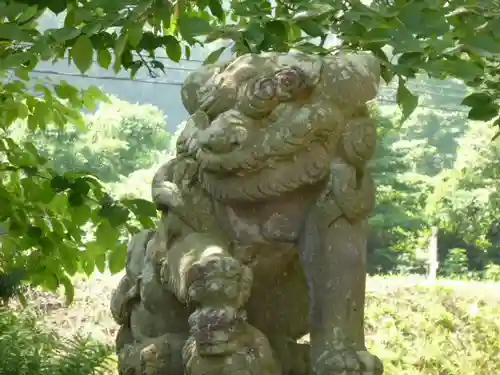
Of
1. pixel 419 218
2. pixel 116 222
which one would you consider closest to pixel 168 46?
pixel 116 222

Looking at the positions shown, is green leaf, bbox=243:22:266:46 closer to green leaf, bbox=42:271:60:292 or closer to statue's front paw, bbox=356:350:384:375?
statue's front paw, bbox=356:350:384:375

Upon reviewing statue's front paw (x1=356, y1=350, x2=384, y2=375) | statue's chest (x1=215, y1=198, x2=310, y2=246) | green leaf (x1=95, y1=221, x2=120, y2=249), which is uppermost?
statue's chest (x1=215, y1=198, x2=310, y2=246)

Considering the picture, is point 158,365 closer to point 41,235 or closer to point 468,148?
point 41,235

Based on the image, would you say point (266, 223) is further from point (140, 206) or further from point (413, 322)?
point (413, 322)

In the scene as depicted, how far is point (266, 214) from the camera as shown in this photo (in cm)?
120

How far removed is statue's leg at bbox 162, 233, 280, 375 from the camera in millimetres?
1086

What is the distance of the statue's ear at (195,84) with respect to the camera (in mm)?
1273

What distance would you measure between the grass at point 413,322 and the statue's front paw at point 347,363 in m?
1.93

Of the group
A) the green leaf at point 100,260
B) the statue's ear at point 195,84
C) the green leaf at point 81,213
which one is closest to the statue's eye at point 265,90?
the statue's ear at point 195,84

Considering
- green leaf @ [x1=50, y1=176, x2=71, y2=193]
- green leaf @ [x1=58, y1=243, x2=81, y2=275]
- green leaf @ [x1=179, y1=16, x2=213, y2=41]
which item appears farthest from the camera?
green leaf @ [x1=58, y1=243, x2=81, y2=275]

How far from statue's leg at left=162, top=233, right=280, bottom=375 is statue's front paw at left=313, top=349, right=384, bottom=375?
0.08 metres

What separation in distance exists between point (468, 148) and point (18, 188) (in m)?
2.97

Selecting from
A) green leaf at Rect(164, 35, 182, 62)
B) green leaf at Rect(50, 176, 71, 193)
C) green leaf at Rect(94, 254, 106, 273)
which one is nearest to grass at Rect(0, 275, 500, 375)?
green leaf at Rect(94, 254, 106, 273)

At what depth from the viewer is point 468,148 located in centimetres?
452
